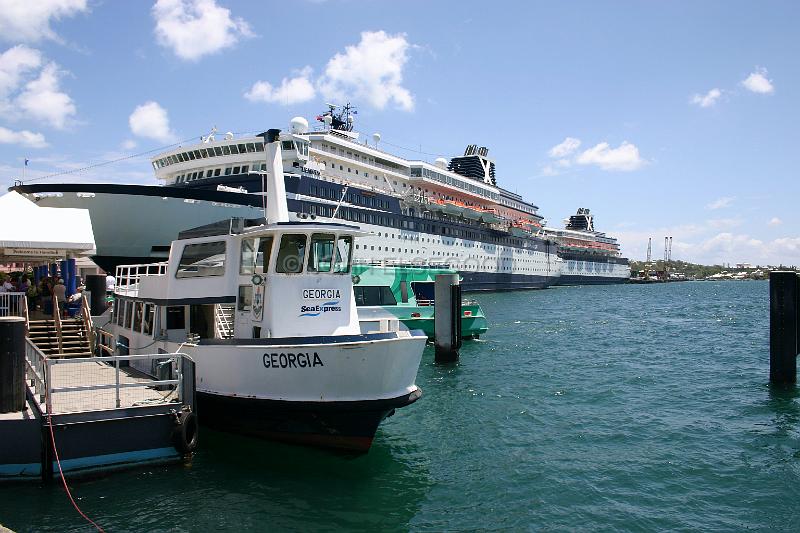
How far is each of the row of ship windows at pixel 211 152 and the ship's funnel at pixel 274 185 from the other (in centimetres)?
2923

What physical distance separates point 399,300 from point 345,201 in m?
22.8

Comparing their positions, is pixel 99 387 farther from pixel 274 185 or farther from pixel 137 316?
pixel 137 316

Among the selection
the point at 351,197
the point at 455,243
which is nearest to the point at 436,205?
the point at 455,243

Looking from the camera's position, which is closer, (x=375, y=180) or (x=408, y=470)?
(x=408, y=470)

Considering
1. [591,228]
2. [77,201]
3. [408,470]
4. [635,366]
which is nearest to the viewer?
[408,470]

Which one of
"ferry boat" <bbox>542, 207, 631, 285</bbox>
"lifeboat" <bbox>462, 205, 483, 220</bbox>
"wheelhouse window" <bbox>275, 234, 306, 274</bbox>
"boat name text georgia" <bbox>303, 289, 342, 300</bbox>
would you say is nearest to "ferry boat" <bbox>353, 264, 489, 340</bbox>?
"boat name text georgia" <bbox>303, 289, 342, 300</bbox>

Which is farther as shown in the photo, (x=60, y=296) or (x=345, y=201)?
(x=345, y=201)

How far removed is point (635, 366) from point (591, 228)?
125m

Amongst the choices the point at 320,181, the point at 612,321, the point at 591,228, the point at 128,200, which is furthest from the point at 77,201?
the point at 591,228

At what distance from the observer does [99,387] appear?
30.5ft

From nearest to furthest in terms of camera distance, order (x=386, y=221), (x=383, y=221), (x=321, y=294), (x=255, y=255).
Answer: (x=321, y=294)
(x=255, y=255)
(x=383, y=221)
(x=386, y=221)

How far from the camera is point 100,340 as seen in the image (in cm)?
1523

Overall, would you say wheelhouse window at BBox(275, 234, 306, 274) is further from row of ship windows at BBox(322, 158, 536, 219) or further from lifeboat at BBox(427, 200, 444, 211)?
lifeboat at BBox(427, 200, 444, 211)

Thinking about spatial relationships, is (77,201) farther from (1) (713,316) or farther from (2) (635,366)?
(1) (713,316)
